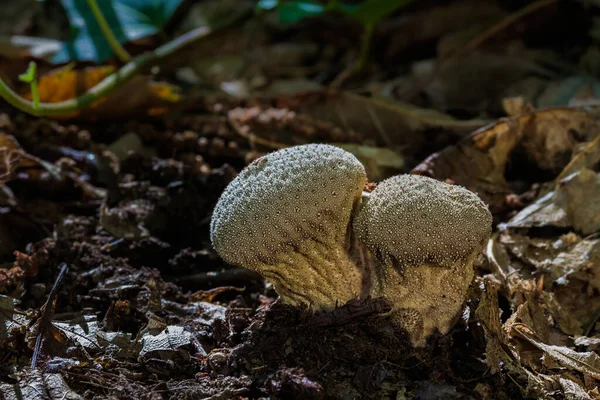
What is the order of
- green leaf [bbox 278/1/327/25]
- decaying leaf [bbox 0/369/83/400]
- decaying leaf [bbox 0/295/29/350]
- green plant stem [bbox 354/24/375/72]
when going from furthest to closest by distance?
1. green plant stem [bbox 354/24/375/72]
2. green leaf [bbox 278/1/327/25]
3. decaying leaf [bbox 0/295/29/350]
4. decaying leaf [bbox 0/369/83/400]

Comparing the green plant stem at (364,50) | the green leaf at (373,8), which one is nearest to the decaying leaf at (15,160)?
the green leaf at (373,8)

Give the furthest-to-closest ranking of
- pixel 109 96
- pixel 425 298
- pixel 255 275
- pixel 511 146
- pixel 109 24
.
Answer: pixel 109 24 < pixel 109 96 < pixel 511 146 < pixel 255 275 < pixel 425 298

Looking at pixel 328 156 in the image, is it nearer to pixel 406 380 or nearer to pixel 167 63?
pixel 406 380

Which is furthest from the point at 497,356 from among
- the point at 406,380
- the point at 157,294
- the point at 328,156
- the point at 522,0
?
the point at 522,0

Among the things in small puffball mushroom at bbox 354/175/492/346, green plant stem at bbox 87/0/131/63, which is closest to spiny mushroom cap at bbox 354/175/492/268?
small puffball mushroom at bbox 354/175/492/346

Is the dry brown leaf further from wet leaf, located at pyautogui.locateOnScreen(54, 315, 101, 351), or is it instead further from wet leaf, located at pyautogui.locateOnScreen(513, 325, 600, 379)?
wet leaf, located at pyautogui.locateOnScreen(54, 315, 101, 351)

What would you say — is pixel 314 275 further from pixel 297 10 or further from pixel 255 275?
pixel 297 10

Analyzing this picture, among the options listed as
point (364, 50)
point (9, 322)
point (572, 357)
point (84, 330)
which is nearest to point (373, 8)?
point (364, 50)
